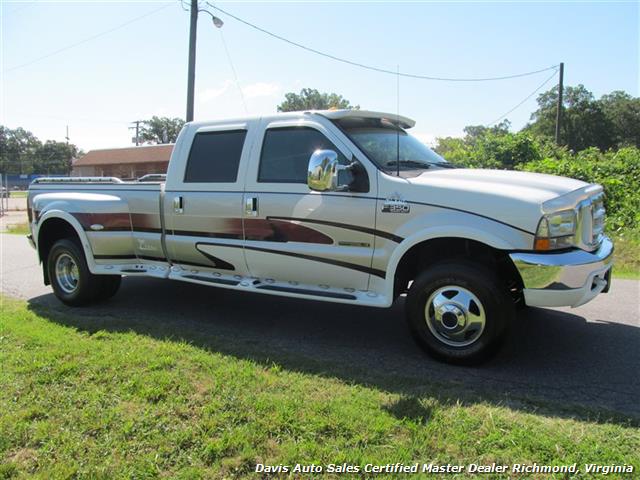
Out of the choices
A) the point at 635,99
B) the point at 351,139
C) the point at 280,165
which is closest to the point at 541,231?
the point at 351,139

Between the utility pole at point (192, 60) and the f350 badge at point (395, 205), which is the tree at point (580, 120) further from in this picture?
the f350 badge at point (395, 205)

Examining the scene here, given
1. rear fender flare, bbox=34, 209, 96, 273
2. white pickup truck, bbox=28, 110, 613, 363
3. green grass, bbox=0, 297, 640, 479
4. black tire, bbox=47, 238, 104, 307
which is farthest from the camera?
black tire, bbox=47, 238, 104, 307

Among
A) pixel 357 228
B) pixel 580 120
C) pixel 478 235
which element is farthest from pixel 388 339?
pixel 580 120

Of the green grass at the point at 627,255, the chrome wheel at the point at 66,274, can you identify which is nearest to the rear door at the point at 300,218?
the chrome wheel at the point at 66,274

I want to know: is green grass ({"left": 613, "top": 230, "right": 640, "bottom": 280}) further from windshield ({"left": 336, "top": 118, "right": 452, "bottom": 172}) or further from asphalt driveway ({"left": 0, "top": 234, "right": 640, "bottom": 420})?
windshield ({"left": 336, "top": 118, "right": 452, "bottom": 172})

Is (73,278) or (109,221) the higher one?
(109,221)

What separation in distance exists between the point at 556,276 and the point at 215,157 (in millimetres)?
3409

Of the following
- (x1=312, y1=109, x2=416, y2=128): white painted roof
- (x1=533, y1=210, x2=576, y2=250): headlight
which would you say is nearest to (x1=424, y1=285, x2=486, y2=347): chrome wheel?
(x1=533, y1=210, x2=576, y2=250): headlight

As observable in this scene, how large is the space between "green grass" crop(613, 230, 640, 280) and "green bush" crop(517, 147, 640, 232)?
0.51 m

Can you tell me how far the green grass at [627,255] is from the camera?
8016mm

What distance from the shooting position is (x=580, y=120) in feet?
227

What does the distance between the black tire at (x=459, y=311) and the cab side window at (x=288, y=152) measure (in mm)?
1453

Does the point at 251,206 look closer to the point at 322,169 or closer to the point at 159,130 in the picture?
the point at 322,169

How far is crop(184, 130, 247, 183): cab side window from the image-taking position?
5.22 meters
